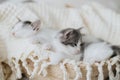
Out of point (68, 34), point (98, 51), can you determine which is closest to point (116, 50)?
point (98, 51)

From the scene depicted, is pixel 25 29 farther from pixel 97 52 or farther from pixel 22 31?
pixel 97 52

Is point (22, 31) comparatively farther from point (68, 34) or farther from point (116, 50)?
point (116, 50)

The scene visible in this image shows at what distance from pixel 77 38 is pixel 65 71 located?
0.41 ft

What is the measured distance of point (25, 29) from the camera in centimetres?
85

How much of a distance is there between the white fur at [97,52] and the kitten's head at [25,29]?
0.58ft

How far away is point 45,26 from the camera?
3.28ft

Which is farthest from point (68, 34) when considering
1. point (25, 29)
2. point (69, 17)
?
point (69, 17)

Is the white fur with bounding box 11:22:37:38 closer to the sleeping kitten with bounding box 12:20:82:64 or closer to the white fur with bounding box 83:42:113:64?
the sleeping kitten with bounding box 12:20:82:64

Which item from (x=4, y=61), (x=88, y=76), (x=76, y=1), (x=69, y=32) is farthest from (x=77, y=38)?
(x=76, y=1)

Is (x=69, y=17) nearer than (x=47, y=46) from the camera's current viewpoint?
No

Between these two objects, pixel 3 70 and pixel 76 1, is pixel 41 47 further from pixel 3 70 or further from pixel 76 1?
pixel 76 1

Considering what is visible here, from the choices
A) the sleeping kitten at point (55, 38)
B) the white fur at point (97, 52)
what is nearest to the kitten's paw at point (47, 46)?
the sleeping kitten at point (55, 38)

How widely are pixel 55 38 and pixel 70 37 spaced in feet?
0.19

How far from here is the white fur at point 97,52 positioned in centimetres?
81
